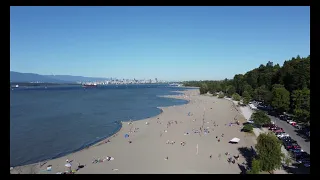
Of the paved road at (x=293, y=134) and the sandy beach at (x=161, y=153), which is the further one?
the paved road at (x=293, y=134)

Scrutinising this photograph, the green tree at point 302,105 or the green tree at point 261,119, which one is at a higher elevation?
the green tree at point 302,105

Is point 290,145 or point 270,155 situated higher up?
Result: point 270,155

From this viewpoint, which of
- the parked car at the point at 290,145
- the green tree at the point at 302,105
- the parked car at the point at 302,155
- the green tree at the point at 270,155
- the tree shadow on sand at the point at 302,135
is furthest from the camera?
the green tree at the point at 302,105

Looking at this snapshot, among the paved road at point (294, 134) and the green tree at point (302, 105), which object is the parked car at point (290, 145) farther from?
the green tree at point (302, 105)

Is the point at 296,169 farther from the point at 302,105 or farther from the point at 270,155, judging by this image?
the point at 302,105

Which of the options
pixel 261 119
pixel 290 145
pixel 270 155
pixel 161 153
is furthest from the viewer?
pixel 261 119

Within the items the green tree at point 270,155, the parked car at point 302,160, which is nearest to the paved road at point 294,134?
the parked car at point 302,160

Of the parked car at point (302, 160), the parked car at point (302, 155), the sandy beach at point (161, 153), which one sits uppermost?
the parked car at point (302, 155)

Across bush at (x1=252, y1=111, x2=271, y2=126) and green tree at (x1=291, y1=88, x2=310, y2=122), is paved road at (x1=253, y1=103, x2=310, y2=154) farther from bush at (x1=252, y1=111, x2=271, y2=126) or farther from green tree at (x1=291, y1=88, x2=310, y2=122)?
bush at (x1=252, y1=111, x2=271, y2=126)

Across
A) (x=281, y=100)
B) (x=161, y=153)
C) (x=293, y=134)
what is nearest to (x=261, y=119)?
(x=293, y=134)
